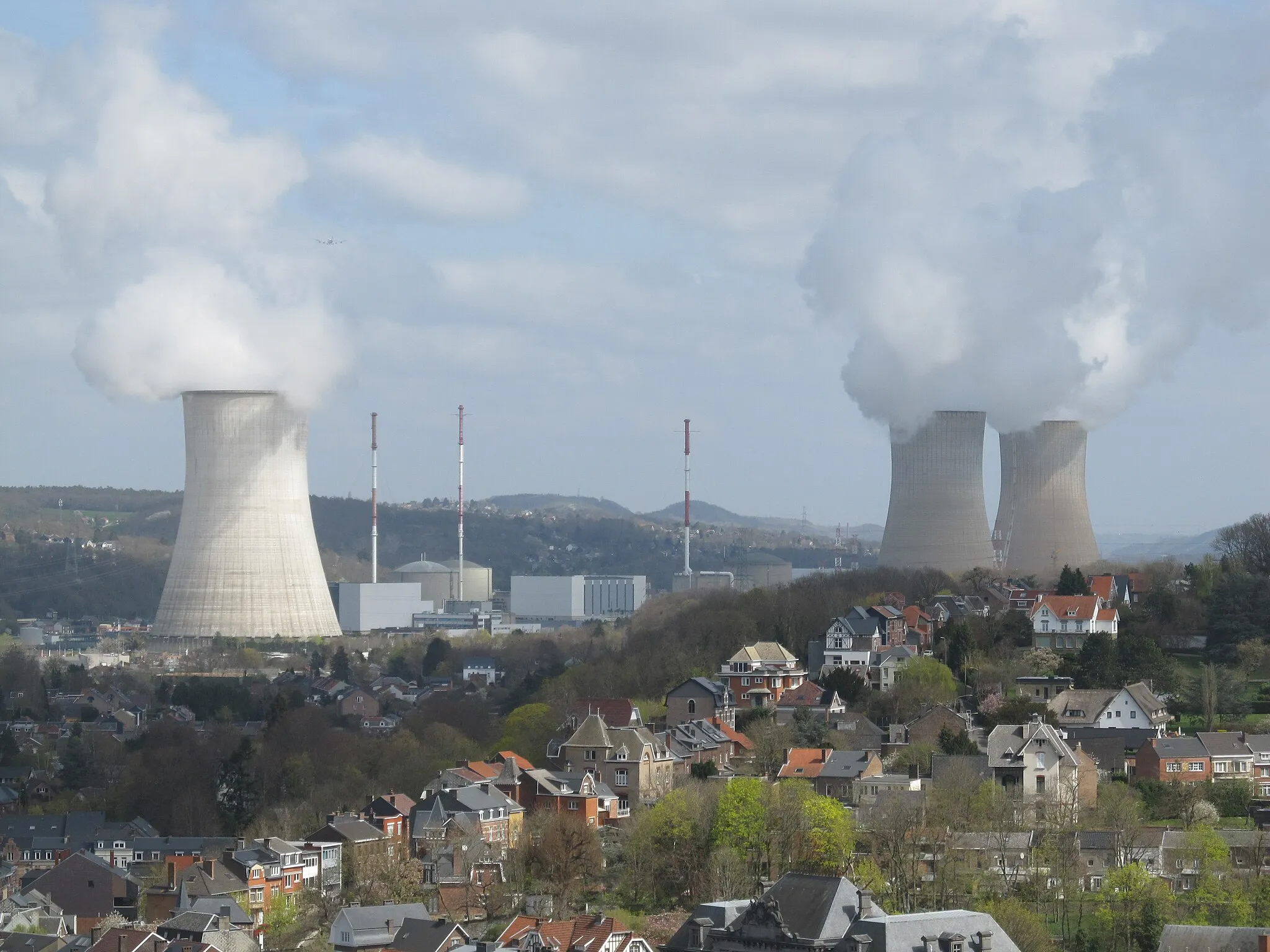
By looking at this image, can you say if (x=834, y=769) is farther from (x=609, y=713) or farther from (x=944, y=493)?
(x=944, y=493)

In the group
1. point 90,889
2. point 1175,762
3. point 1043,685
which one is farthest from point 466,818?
point 1043,685

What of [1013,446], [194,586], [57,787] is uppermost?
[1013,446]

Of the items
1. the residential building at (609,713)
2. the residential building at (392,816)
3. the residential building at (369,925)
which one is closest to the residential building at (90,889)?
the residential building at (392,816)

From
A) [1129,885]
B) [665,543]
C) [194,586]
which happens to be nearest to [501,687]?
[194,586]

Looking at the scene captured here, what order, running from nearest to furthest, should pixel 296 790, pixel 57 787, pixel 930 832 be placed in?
1. pixel 930 832
2. pixel 296 790
3. pixel 57 787

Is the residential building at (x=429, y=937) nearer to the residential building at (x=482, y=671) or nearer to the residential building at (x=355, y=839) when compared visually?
the residential building at (x=355, y=839)

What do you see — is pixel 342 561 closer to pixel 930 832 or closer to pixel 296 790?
pixel 296 790

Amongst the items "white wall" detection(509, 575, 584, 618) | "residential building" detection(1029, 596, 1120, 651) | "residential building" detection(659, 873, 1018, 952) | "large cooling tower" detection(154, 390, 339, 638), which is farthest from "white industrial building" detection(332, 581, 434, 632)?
"residential building" detection(659, 873, 1018, 952)

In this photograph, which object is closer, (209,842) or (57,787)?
(209,842)

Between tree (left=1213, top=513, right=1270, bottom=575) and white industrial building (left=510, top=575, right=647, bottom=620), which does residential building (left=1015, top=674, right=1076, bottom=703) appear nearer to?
tree (left=1213, top=513, right=1270, bottom=575)
